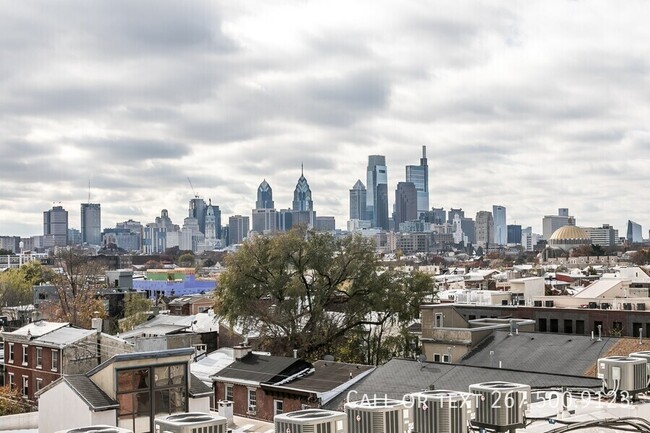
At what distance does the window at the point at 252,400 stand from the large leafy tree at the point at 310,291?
13.8 meters

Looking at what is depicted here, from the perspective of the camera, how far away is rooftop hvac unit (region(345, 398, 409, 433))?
520 inches

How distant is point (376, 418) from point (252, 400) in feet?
105

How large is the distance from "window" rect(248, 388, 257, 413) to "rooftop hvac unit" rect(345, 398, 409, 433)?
31.5 m

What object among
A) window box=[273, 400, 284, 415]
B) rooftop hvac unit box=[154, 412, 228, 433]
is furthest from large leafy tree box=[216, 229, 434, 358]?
rooftop hvac unit box=[154, 412, 228, 433]

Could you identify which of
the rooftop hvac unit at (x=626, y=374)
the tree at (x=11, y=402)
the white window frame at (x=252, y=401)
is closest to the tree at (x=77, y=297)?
the tree at (x=11, y=402)

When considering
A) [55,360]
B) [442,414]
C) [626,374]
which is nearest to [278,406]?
[55,360]

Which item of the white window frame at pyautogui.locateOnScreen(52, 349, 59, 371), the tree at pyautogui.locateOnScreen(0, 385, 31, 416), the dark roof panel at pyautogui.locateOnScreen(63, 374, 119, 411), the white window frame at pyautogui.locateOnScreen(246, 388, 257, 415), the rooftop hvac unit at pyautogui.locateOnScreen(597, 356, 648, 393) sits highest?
the rooftop hvac unit at pyautogui.locateOnScreen(597, 356, 648, 393)

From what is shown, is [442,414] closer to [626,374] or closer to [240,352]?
[626,374]

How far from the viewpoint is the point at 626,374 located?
720 inches

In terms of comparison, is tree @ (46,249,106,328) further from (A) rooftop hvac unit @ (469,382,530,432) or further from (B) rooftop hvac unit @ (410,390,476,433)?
(B) rooftop hvac unit @ (410,390,476,433)

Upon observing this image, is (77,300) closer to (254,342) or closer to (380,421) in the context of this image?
(254,342)

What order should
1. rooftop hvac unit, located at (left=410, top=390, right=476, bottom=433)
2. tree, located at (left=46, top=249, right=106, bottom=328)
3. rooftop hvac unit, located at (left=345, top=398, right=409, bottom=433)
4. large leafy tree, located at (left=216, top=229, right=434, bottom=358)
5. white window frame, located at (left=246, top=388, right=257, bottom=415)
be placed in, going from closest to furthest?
rooftop hvac unit, located at (left=345, top=398, right=409, bottom=433) → rooftop hvac unit, located at (left=410, top=390, right=476, bottom=433) → white window frame, located at (left=246, top=388, right=257, bottom=415) → large leafy tree, located at (left=216, top=229, right=434, bottom=358) → tree, located at (left=46, top=249, right=106, bottom=328)

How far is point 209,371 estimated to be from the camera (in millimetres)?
50125

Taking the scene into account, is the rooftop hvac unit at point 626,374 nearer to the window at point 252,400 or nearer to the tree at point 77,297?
the window at point 252,400
